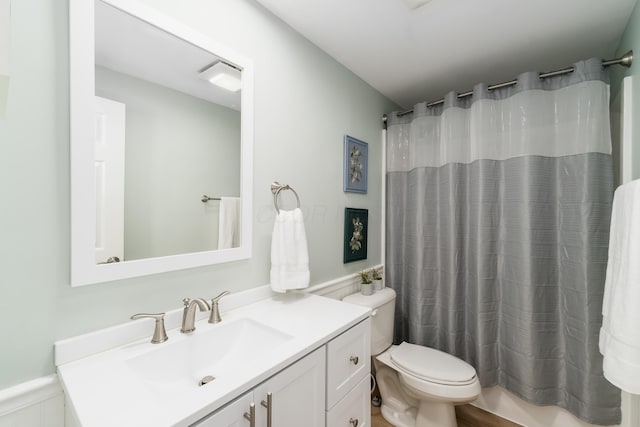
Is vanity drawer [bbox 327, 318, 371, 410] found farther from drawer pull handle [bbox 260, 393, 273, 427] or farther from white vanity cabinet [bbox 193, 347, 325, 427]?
drawer pull handle [bbox 260, 393, 273, 427]

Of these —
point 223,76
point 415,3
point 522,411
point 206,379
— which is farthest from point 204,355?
point 522,411

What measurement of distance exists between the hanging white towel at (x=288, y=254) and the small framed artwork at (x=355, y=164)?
0.63m

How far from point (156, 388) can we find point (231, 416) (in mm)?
308

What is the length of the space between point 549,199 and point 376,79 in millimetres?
1336

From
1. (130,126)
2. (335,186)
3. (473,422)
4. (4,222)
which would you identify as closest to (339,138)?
(335,186)

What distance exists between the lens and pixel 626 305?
89 cm

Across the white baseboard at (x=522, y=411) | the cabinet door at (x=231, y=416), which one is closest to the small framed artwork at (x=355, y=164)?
the cabinet door at (x=231, y=416)

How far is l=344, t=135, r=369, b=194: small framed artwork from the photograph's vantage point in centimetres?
177

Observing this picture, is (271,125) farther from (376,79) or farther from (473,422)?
(473,422)

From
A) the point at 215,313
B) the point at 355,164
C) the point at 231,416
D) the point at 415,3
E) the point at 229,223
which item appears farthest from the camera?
the point at 355,164

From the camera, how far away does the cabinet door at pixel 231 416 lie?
60 centimetres

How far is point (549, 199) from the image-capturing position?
5.03ft

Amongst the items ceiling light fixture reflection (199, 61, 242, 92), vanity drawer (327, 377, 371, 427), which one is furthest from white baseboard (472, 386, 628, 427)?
ceiling light fixture reflection (199, 61, 242, 92)

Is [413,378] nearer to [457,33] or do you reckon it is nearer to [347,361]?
[347,361]
